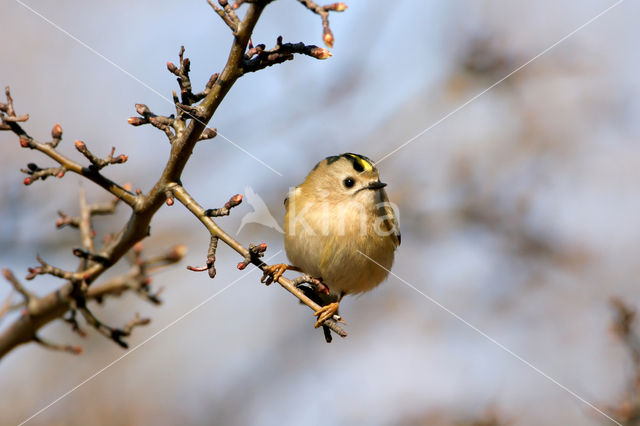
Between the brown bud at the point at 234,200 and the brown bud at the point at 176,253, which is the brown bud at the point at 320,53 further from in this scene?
the brown bud at the point at 176,253

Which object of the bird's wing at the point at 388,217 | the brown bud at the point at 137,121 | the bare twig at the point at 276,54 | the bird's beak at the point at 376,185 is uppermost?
the bare twig at the point at 276,54

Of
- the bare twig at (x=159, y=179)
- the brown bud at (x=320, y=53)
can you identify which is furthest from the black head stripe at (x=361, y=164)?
the brown bud at (x=320, y=53)

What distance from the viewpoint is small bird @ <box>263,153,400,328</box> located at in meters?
2.97

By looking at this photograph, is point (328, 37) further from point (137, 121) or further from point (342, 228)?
point (342, 228)

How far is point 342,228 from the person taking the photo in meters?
2.98

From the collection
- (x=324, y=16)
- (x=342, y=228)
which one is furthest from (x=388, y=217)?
(x=324, y=16)

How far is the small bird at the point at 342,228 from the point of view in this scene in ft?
9.76

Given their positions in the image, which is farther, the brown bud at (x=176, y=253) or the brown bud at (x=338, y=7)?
the brown bud at (x=176, y=253)

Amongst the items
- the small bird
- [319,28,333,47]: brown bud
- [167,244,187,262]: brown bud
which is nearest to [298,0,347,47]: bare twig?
[319,28,333,47]: brown bud

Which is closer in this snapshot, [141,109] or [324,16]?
[324,16]

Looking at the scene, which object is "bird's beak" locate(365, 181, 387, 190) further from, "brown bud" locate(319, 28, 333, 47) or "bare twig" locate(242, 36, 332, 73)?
"brown bud" locate(319, 28, 333, 47)

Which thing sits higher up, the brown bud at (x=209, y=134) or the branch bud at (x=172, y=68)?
the branch bud at (x=172, y=68)

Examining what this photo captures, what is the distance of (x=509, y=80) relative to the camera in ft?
20.9

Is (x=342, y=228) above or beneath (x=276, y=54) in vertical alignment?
beneath
